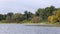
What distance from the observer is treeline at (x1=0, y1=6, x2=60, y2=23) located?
81119 millimetres

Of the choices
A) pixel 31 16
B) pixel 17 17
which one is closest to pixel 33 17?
pixel 31 16

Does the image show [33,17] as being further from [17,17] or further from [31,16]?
[17,17]

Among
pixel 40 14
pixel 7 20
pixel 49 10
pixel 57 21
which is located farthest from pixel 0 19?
pixel 57 21

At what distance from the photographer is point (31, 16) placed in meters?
91.2

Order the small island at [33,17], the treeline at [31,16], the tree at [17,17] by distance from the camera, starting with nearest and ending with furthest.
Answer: the small island at [33,17] < the treeline at [31,16] < the tree at [17,17]

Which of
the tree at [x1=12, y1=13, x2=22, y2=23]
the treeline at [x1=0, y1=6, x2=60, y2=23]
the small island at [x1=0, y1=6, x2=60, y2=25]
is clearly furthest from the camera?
the tree at [x1=12, y1=13, x2=22, y2=23]

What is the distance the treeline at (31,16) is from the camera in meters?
81.1

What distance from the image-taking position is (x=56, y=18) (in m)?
63.8

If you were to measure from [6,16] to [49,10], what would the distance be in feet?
77.9

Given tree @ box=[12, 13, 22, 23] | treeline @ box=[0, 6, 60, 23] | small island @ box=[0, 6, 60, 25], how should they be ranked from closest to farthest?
small island @ box=[0, 6, 60, 25]
treeline @ box=[0, 6, 60, 23]
tree @ box=[12, 13, 22, 23]

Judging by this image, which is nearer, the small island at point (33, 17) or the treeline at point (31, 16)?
the small island at point (33, 17)

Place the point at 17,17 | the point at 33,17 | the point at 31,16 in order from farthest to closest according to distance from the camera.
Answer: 1. the point at 31,16
2. the point at 17,17
3. the point at 33,17

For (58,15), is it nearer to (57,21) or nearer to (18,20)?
(57,21)

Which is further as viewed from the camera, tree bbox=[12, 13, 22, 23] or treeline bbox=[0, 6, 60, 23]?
tree bbox=[12, 13, 22, 23]
